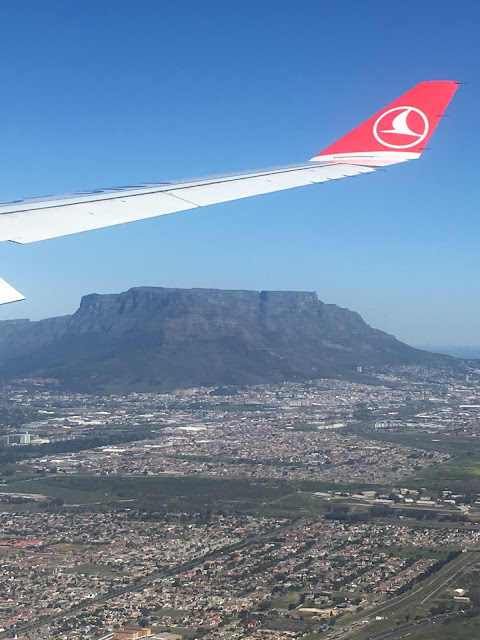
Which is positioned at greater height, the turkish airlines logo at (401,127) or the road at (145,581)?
the turkish airlines logo at (401,127)

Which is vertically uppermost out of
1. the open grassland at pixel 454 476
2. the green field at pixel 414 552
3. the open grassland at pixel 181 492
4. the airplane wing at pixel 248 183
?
the airplane wing at pixel 248 183

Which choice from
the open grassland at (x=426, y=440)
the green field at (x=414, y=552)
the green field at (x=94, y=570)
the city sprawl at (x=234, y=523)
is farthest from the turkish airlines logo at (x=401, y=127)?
the open grassland at (x=426, y=440)

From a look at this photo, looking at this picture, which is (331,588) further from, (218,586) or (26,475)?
(26,475)

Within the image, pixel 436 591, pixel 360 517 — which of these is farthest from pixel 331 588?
pixel 360 517

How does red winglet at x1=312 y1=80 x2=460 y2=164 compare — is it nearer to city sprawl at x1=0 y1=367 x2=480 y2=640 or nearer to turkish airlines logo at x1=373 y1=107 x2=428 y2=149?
turkish airlines logo at x1=373 y1=107 x2=428 y2=149

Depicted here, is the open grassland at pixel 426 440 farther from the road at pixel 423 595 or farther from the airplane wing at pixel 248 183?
the airplane wing at pixel 248 183

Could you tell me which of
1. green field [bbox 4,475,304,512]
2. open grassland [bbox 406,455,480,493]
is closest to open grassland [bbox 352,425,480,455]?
open grassland [bbox 406,455,480,493]

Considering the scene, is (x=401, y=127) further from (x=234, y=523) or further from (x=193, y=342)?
(x=193, y=342)
